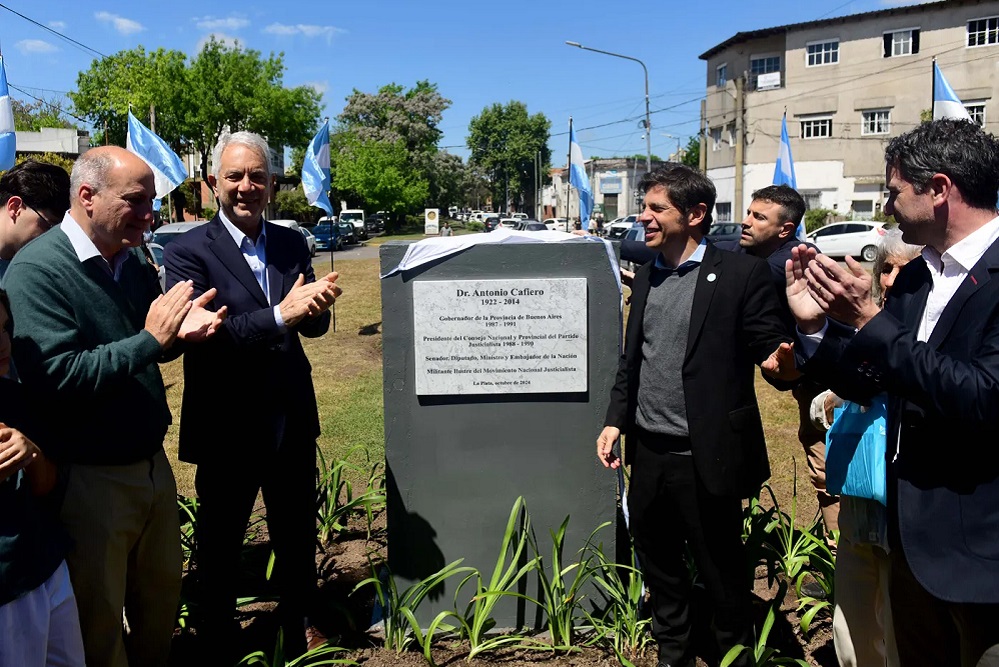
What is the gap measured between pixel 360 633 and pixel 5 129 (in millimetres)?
4028

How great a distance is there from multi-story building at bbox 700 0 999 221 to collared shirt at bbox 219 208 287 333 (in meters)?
33.7

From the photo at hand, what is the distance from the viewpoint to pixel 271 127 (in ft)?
144

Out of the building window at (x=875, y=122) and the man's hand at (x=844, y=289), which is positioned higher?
the building window at (x=875, y=122)

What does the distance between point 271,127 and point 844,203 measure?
29.8 m

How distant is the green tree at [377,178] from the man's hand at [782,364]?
50.4 meters

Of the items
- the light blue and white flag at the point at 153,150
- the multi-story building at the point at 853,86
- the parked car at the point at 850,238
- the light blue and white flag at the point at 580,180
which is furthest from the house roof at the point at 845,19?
the light blue and white flag at the point at 153,150

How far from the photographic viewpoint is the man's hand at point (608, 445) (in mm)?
3197

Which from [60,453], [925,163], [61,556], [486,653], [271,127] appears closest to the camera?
[925,163]

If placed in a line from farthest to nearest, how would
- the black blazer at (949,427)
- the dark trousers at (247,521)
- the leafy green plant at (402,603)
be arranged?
the leafy green plant at (402,603)
the dark trousers at (247,521)
the black blazer at (949,427)

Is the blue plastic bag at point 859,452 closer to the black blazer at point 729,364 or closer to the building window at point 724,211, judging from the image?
the black blazer at point 729,364

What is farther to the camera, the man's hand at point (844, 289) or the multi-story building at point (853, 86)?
the multi-story building at point (853, 86)

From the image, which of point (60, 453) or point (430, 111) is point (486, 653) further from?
point (430, 111)

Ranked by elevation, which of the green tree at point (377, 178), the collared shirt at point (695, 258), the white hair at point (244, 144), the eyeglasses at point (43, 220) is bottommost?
the collared shirt at point (695, 258)

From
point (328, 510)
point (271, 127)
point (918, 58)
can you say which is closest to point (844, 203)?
point (918, 58)
